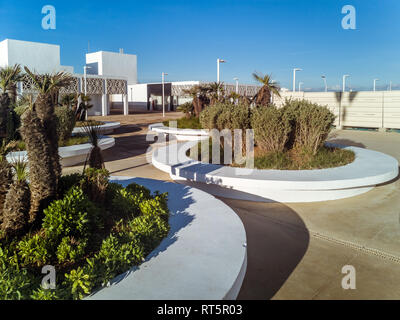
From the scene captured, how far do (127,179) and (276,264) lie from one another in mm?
3733

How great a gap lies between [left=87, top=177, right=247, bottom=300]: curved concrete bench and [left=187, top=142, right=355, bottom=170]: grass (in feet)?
10.8

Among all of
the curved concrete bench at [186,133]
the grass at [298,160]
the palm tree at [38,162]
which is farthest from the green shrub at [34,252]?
the curved concrete bench at [186,133]

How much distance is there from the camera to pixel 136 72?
5591cm

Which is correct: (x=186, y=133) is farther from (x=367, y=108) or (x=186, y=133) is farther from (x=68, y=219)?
(x=68, y=219)

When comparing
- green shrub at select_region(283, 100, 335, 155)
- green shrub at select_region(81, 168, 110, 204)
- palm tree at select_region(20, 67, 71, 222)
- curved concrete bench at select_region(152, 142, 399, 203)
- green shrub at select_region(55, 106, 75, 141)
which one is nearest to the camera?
palm tree at select_region(20, 67, 71, 222)

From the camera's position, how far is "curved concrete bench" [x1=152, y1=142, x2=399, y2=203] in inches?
245

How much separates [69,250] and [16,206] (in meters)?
0.81

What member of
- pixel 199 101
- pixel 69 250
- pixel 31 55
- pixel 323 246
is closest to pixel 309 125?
pixel 323 246

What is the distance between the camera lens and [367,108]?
795 inches

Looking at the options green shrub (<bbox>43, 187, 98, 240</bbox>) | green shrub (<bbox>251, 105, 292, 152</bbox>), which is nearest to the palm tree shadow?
green shrub (<bbox>43, 187, 98, 240</bbox>)

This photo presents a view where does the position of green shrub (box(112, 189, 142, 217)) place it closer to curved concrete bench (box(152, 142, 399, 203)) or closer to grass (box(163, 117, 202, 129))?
curved concrete bench (box(152, 142, 399, 203))

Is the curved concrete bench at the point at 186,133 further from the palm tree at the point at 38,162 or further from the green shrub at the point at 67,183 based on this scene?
the palm tree at the point at 38,162
